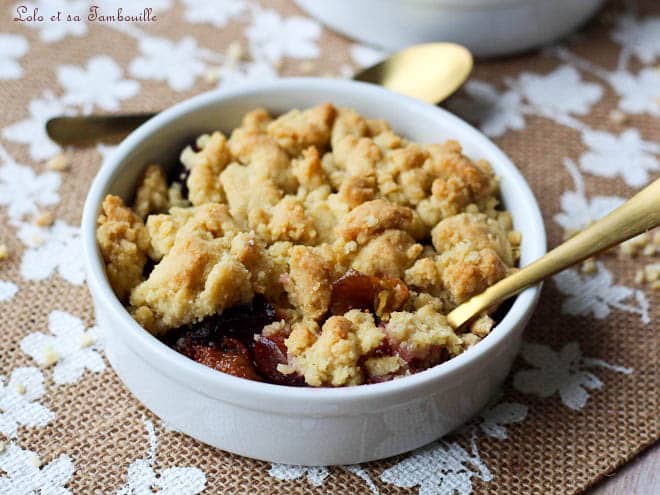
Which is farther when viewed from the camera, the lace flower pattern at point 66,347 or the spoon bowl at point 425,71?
the spoon bowl at point 425,71

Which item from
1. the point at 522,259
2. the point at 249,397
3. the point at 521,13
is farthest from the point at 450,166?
the point at 521,13

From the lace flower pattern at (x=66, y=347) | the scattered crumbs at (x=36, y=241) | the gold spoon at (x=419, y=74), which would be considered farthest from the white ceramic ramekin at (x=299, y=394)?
the gold spoon at (x=419, y=74)

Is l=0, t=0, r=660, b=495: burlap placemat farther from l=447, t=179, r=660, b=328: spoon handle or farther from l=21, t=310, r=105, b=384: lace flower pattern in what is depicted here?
l=447, t=179, r=660, b=328: spoon handle

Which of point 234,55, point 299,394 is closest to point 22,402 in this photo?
point 299,394

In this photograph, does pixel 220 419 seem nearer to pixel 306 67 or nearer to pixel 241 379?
pixel 241 379

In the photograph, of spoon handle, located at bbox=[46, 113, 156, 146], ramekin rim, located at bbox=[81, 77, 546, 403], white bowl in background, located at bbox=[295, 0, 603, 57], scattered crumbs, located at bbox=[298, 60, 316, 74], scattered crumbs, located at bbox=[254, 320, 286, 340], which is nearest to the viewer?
ramekin rim, located at bbox=[81, 77, 546, 403]

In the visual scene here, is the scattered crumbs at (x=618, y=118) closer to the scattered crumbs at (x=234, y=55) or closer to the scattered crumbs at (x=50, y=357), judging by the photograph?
the scattered crumbs at (x=234, y=55)

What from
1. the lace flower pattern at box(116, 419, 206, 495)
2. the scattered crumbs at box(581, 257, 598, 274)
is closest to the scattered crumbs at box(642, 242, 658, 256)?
the scattered crumbs at box(581, 257, 598, 274)
